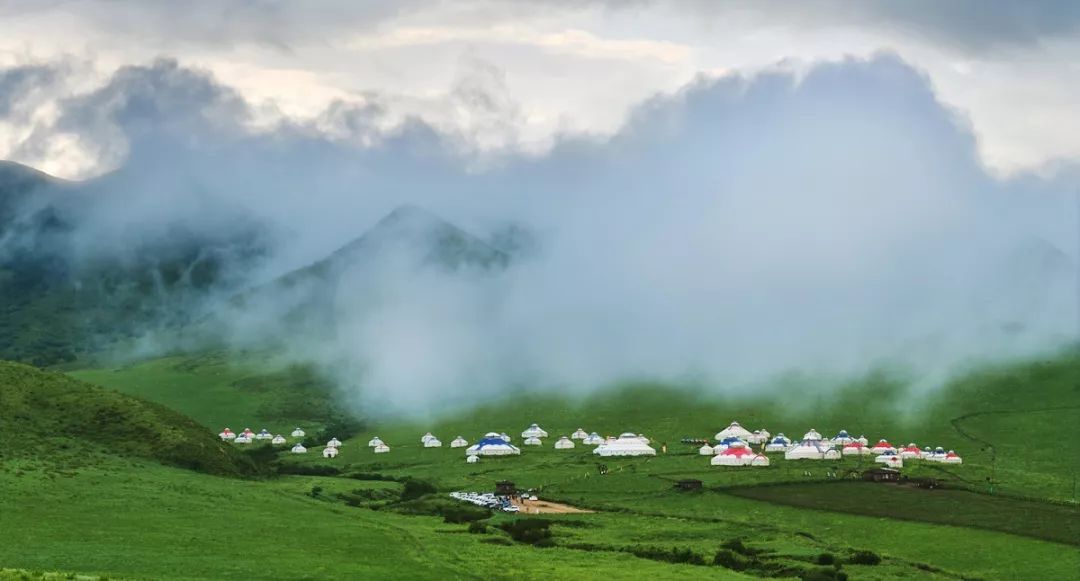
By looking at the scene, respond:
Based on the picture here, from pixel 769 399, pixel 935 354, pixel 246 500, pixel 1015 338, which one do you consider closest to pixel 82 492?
pixel 246 500

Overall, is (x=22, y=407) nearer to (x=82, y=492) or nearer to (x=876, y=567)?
(x=82, y=492)

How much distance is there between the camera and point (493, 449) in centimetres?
14700

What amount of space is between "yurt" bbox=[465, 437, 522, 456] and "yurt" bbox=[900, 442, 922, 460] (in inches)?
1856

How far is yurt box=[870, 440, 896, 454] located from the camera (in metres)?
127

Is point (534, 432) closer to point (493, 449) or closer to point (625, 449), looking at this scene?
point (493, 449)

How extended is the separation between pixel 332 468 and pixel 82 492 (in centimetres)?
5883

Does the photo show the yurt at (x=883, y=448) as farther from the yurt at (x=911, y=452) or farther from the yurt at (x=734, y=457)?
the yurt at (x=734, y=457)

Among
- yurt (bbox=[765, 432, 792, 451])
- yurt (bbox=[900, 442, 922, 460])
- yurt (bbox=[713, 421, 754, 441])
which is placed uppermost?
yurt (bbox=[713, 421, 754, 441])

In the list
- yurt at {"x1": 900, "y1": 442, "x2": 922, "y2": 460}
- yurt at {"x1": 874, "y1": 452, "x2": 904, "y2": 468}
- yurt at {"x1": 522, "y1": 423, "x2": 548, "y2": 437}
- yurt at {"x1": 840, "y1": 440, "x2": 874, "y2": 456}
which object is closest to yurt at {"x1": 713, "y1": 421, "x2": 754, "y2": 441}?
yurt at {"x1": 840, "y1": 440, "x2": 874, "y2": 456}

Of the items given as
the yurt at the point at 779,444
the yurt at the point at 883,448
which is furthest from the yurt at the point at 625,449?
the yurt at the point at 883,448

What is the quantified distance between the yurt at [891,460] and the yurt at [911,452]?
325cm

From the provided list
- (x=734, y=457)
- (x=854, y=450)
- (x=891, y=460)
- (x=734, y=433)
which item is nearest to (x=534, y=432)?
(x=734, y=433)

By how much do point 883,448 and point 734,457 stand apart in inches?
737

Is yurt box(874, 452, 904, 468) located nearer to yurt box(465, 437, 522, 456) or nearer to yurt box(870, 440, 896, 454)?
yurt box(870, 440, 896, 454)
